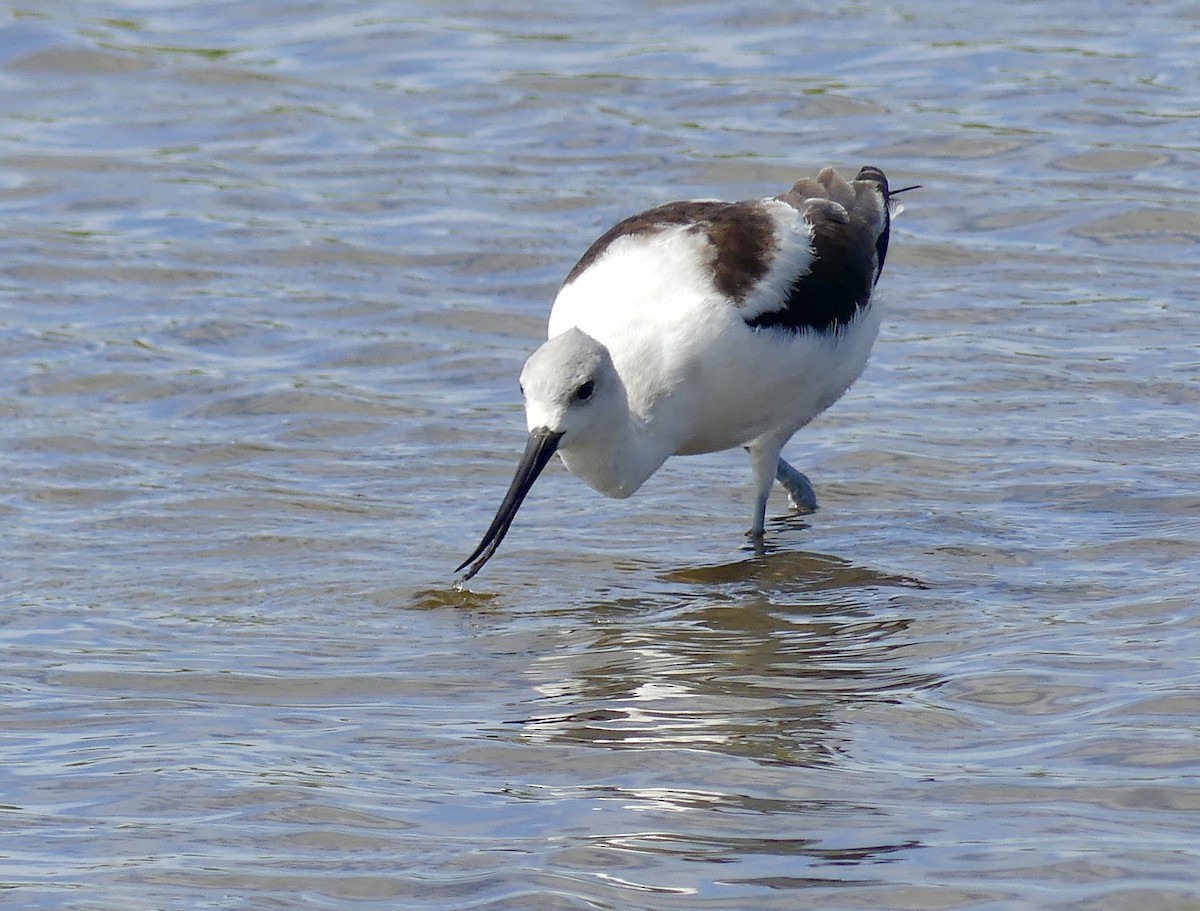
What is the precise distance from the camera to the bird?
6.34 m

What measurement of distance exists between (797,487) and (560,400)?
1765 mm

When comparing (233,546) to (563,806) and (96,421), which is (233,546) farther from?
(563,806)

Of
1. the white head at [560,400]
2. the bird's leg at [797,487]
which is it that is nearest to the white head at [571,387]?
the white head at [560,400]

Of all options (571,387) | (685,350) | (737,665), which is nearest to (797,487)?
(685,350)

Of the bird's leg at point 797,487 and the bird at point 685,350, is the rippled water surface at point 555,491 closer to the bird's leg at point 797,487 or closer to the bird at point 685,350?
the bird's leg at point 797,487

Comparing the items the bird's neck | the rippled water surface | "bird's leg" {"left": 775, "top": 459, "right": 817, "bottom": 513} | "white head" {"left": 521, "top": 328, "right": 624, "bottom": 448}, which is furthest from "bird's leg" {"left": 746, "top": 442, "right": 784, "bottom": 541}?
"white head" {"left": 521, "top": 328, "right": 624, "bottom": 448}

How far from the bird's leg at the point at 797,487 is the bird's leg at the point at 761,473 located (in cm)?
22

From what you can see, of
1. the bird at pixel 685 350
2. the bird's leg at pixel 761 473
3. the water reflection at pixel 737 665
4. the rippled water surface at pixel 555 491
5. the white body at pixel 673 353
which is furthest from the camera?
the bird's leg at pixel 761 473

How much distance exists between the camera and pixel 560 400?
6238mm

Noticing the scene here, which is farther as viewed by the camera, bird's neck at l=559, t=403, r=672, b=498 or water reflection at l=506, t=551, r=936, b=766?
bird's neck at l=559, t=403, r=672, b=498

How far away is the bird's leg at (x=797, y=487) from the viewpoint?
7.71 m

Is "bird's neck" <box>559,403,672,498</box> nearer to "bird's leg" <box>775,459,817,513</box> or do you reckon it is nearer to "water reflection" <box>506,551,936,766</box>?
"water reflection" <box>506,551,936,766</box>

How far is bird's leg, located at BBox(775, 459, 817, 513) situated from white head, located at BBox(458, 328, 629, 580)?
4.70 feet

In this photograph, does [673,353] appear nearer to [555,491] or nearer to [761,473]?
[761,473]
